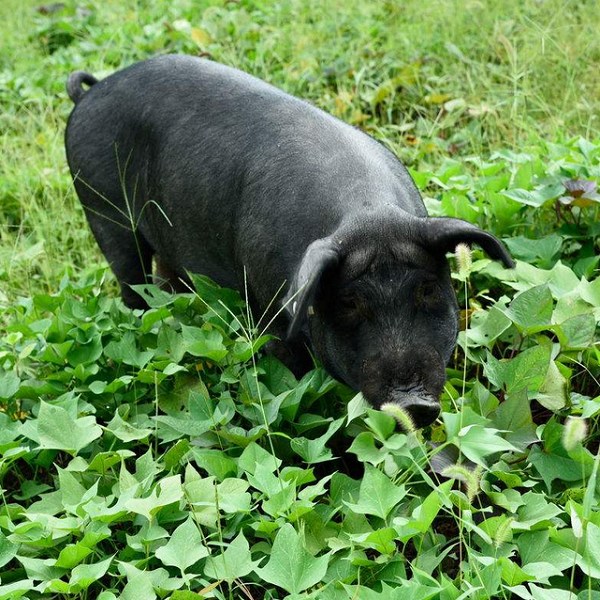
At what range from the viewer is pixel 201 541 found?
2.83 metres

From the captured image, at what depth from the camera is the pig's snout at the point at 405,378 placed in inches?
117

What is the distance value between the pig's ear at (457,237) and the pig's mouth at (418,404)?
501 millimetres

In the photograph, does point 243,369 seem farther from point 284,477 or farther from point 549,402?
point 549,402

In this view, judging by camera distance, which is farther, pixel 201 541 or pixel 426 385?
pixel 426 385

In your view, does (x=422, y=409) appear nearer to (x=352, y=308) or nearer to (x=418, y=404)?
(x=418, y=404)

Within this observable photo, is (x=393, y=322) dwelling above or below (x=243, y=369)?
above

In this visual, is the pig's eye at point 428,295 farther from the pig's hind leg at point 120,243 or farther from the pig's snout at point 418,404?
the pig's hind leg at point 120,243

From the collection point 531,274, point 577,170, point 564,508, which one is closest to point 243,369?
point 531,274

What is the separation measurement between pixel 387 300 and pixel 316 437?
55cm

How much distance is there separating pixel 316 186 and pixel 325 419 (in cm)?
84

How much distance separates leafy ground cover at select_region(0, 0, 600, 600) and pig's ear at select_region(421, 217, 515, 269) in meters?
0.28

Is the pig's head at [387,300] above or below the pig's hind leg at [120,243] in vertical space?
above

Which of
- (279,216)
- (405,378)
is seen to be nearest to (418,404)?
(405,378)

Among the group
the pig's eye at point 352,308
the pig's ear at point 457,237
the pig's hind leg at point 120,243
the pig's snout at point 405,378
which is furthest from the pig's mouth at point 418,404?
the pig's hind leg at point 120,243
